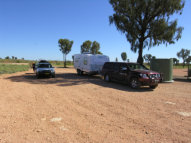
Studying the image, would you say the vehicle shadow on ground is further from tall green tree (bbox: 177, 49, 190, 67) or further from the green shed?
tall green tree (bbox: 177, 49, 190, 67)

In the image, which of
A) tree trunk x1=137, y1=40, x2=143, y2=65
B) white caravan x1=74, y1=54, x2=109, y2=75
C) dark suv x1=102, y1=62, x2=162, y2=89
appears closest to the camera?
dark suv x1=102, y1=62, x2=162, y2=89

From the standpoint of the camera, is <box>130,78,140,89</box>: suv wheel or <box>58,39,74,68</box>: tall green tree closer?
<box>130,78,140,89</box>: suv wheel

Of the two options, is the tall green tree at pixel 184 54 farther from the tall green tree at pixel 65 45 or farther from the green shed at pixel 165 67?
the green shed at pixel 165 67

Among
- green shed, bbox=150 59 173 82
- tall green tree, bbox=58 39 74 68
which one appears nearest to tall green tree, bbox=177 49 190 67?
tall green tree, bbox=58 39 74 68

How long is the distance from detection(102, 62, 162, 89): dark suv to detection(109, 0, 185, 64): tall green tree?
6.80 metres

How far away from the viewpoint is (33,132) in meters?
3.39

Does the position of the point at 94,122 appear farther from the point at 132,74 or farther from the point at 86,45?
the point at 86,45

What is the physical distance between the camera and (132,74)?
30.8 ft

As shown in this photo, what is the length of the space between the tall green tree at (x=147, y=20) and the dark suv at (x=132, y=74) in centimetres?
680

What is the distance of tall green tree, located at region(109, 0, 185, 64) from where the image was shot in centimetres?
A: 1506

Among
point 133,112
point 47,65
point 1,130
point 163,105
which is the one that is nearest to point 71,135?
point 1,130

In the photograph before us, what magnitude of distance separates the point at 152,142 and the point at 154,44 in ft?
52.1

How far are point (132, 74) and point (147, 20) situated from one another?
939 cm

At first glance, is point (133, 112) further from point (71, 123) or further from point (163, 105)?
point (71, 123)
